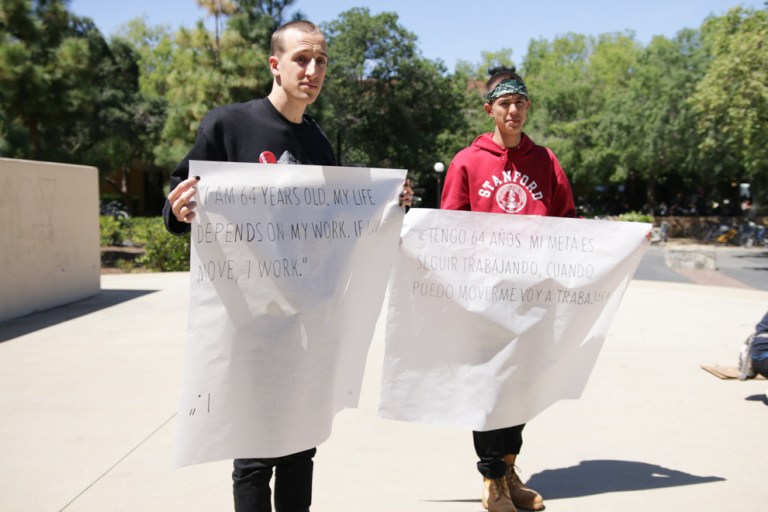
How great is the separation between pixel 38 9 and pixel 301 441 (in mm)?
18976

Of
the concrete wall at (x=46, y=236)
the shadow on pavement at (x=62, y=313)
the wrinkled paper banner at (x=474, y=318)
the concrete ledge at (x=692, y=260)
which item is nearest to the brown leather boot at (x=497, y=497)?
the wrinkled paper banner at (x=474, y=318)

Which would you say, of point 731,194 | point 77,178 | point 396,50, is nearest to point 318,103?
point 77,178

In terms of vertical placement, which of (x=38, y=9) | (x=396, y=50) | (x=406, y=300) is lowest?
(x=406, y=300)

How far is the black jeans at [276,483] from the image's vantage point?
94.7 inches

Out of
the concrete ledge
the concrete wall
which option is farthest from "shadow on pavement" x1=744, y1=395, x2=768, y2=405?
→ the concrete ledge

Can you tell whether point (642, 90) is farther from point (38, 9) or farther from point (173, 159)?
point (38, 9)

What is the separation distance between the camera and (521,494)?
3.24 metres

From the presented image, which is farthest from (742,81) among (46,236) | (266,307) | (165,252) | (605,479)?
(266,307)

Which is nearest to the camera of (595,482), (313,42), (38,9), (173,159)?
(313,42)

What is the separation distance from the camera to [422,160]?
1518 inches

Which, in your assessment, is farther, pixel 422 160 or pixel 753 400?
pixel 422 160

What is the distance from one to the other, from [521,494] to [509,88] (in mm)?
1891

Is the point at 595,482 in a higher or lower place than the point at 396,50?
lower

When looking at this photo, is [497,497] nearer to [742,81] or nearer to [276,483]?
[276,483]
